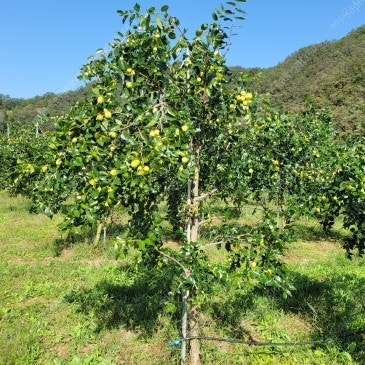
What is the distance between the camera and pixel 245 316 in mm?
5777

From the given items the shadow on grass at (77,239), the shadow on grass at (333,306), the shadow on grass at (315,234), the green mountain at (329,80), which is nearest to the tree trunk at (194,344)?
the shadow on grass at (333,306)

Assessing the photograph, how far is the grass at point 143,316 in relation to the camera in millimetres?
4797

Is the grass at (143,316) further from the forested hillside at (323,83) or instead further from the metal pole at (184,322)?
the forested hillside at (323,83)

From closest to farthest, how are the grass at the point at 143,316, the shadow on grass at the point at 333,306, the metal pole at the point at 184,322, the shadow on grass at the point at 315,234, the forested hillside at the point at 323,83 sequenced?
the metal pole at the point at 184,322 → the grass at the point at 143,316 → the shadow on grass at the point at 333,306 → the shadow on grass at the point at 315,234 → the forested hillside at the point at 323,83

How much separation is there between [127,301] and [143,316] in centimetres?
70

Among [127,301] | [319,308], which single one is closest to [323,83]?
[319,308]

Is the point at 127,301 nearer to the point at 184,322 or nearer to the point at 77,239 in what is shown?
the point at 184,322

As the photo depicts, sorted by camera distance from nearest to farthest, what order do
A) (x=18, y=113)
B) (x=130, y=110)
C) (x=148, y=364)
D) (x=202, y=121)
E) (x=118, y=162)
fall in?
(x=118, y=162) → (x=130, y=110) → (x=202, y=121) → (x=148, y=364) → (x=18, y=113)

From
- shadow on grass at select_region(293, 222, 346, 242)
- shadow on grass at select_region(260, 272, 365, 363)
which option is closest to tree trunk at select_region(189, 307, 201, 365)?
shadow on grass at select_region(260, 272, 365, 363)

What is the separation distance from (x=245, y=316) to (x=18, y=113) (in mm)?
84497

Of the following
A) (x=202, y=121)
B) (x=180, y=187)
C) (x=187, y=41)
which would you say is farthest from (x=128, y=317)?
(x=187, y=41)

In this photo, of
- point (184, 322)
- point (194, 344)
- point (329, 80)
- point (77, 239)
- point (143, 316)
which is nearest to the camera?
point (184, 322)

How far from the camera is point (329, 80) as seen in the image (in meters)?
52.1

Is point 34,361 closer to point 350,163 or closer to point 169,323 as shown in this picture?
point 169,323
